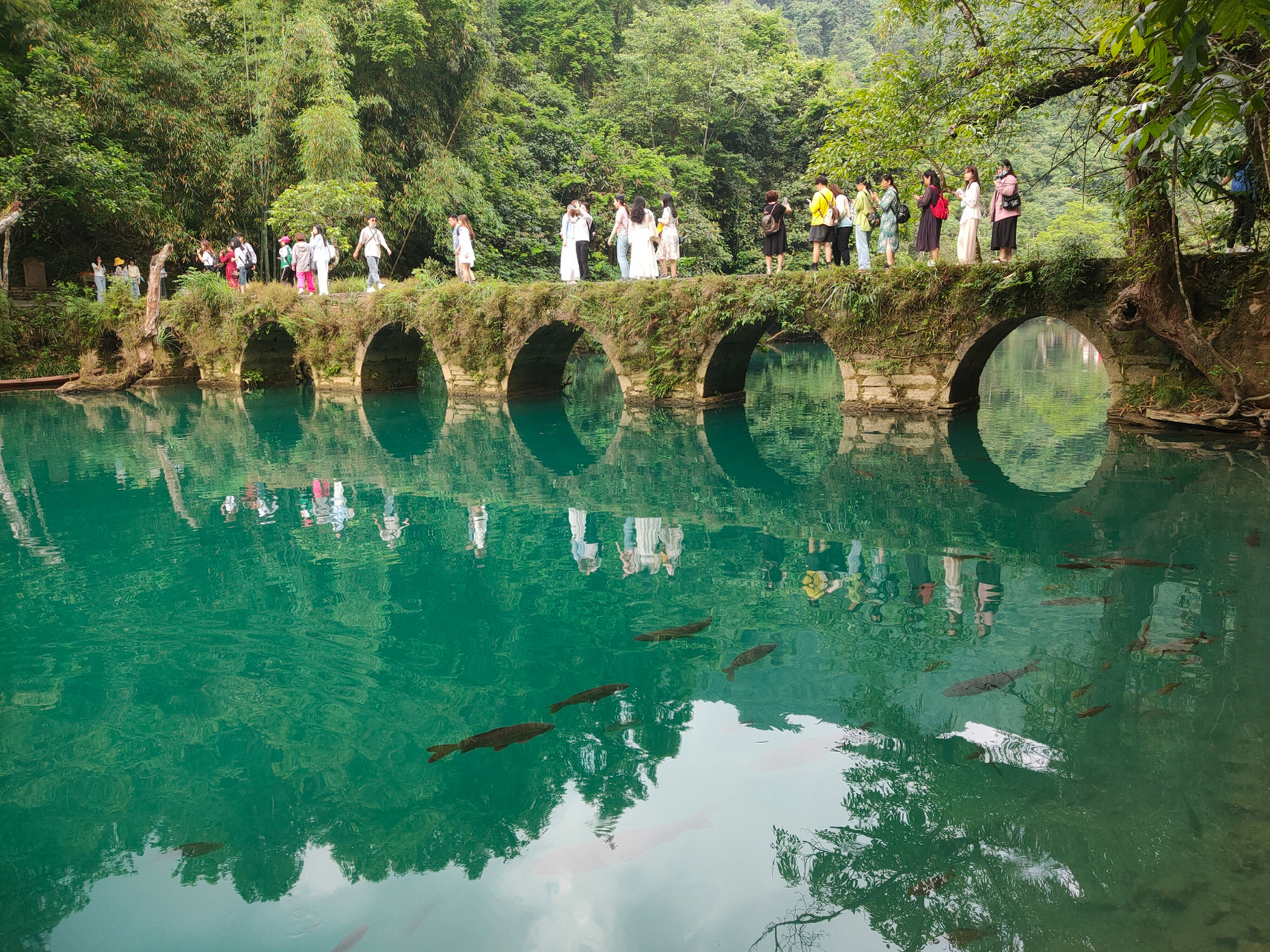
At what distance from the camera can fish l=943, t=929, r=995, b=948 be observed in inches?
115

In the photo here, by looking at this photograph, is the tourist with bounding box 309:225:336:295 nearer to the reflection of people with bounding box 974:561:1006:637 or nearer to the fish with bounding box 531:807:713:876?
the reflection of people with bounding box 974:561:1006:637

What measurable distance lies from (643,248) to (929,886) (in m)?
14.4

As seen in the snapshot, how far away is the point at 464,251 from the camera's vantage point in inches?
720

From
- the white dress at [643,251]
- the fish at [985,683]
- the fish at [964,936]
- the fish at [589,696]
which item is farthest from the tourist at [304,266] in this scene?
the fish at [964,936]

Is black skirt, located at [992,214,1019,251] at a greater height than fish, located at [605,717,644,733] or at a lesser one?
greater

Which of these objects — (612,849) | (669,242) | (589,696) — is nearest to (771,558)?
(589,696)

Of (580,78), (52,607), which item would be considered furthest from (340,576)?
(580,78)

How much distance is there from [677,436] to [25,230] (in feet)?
68.0

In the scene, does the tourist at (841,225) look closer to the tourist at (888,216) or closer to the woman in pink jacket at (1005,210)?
the tourist at (888,216)

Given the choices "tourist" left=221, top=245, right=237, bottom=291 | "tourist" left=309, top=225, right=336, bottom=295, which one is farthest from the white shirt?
"tourist" left=221, top=245, right=237, bottom=291

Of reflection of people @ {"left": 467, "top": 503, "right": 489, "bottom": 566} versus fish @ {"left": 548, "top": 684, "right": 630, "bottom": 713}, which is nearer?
fish @ {"left": 548, "top": 684, "right": 630, "bottom": 713}

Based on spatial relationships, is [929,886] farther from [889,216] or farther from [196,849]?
[889,216]

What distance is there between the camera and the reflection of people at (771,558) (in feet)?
21.6

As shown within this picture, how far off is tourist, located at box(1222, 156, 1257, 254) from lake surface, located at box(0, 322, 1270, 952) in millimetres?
3365
